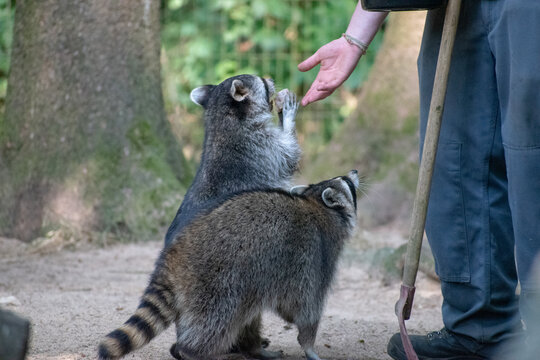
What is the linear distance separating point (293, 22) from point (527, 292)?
8524 millimetres

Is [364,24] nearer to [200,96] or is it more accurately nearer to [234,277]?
[234,277]

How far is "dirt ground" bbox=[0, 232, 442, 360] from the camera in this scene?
3.75 meters

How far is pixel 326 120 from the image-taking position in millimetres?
10758

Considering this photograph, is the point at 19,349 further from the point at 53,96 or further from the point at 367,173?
the point at 367,173

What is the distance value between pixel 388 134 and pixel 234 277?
14.8ft

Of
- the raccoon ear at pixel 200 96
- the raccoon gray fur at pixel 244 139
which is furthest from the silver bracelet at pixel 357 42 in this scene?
the raccoon ear at pixel 200 96

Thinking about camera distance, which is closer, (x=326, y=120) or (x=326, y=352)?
(x=326, y=352)

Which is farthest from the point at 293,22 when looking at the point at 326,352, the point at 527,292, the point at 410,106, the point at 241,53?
the point at 527,292

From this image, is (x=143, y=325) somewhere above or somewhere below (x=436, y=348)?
above

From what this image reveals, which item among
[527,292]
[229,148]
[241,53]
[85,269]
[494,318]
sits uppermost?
[241,53]

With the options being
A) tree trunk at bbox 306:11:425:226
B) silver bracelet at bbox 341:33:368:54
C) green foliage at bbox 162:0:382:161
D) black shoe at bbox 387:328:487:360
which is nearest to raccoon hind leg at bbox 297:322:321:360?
black shoe at bbox 387:328:487:360

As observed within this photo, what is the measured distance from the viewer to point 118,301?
15.3ft

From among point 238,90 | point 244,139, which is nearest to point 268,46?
point 238,90

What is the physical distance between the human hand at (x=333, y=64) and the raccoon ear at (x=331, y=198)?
0.49 meters
